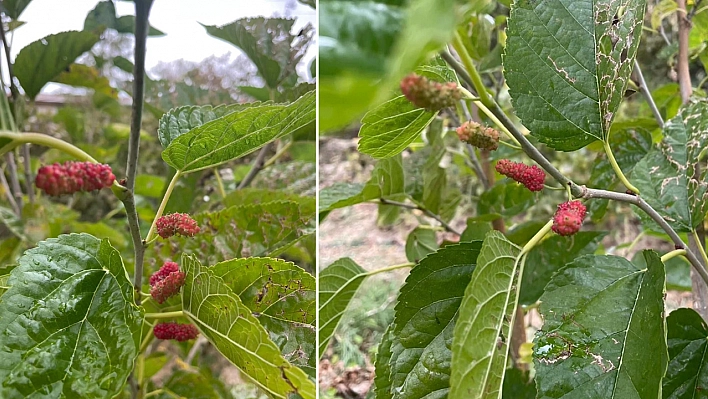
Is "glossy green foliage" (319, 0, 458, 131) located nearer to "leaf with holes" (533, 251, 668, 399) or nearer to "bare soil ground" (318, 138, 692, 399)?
"leaf with holes" (533, 251, 668, 399)

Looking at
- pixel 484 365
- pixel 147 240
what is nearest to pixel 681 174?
pixel 484 365

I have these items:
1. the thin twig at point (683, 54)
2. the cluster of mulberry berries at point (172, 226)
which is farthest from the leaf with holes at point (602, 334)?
the thin twig at point (683, 54)

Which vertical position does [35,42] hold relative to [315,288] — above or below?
above

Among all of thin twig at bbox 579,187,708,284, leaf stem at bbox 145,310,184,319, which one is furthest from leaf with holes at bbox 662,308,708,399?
leaf stem at bbox 145,310,184,319

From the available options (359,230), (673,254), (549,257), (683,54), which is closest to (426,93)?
(673,254)

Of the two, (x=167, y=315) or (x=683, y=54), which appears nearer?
(x=167, y=315)

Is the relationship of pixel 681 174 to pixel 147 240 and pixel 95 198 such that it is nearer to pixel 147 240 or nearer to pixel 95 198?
pixel 147 240

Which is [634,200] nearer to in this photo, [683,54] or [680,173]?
[680,173]
